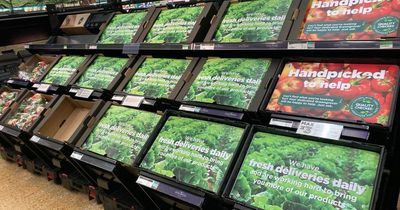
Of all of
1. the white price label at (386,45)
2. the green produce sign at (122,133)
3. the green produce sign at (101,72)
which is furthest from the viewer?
the green produce sign at (101,72)

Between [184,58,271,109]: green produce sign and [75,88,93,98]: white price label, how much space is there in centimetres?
88

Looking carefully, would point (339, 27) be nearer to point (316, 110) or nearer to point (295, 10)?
point (295, 10)

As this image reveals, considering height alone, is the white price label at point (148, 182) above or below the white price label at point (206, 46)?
below

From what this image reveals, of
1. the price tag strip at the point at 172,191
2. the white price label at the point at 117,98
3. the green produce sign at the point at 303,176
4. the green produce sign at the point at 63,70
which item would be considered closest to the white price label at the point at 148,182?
the price tag strip at the point at 172,191

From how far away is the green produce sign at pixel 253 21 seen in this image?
1.88 meters

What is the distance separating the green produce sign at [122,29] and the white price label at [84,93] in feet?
1.44

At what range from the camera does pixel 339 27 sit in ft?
5.40

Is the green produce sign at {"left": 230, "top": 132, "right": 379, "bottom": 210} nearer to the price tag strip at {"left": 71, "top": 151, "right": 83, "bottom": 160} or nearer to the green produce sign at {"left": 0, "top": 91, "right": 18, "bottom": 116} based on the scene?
the price tag strip at {"left": 71, "top": 151, "right": 83, "bottom": 160}

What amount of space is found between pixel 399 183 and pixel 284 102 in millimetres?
704

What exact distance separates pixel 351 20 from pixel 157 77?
1.21 m

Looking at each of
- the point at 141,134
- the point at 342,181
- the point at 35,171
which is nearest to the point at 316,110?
the point at 342,181

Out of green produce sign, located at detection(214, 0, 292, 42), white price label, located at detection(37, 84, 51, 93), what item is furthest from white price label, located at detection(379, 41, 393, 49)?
white price label, located at detection(37, 84, 51, 93)

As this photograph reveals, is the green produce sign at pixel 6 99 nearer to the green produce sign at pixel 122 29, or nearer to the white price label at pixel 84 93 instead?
the white price label at pixel 84 93

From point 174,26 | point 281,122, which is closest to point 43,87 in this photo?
point 174,26
